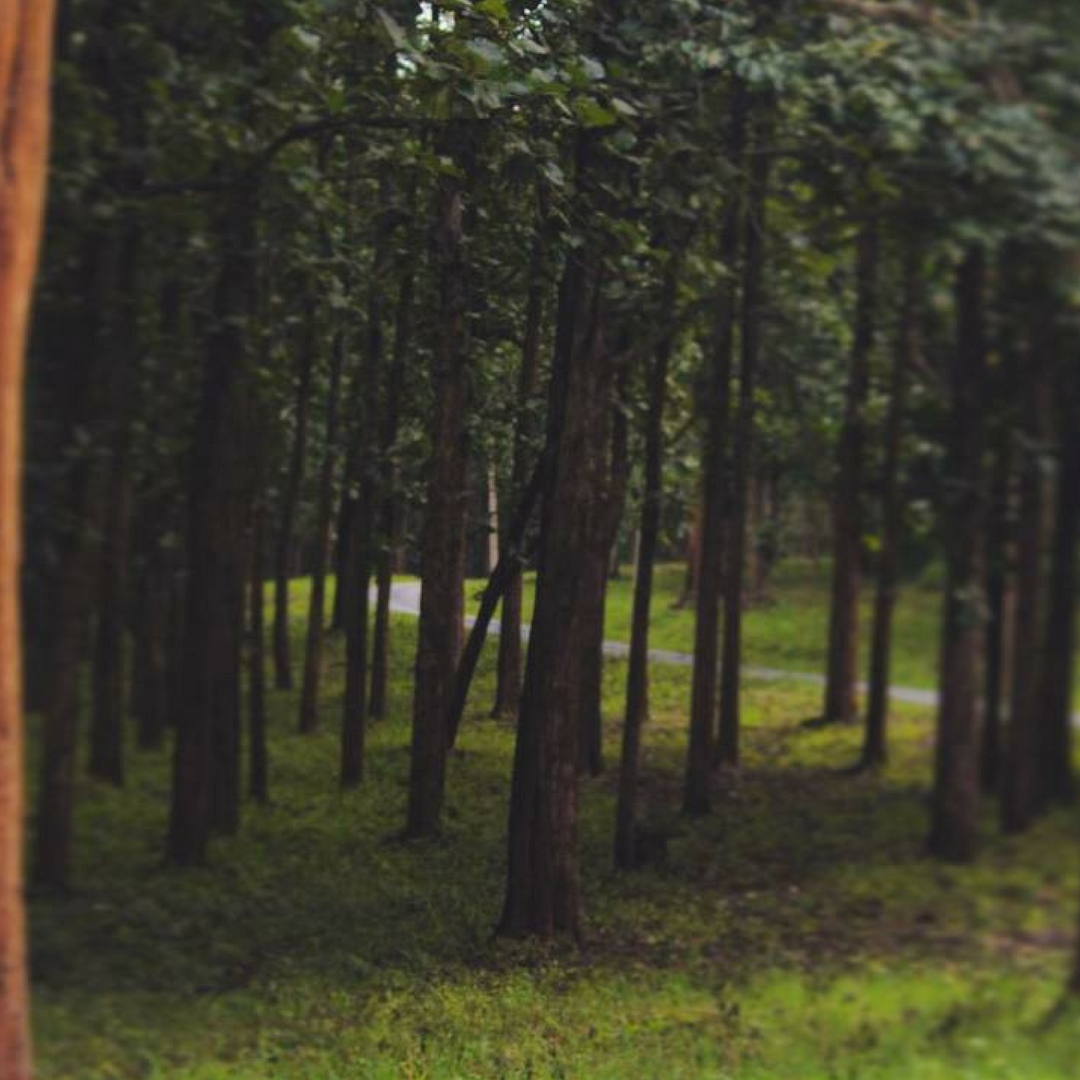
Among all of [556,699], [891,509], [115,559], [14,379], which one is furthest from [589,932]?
[14,379]

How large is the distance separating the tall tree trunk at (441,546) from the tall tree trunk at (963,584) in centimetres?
125

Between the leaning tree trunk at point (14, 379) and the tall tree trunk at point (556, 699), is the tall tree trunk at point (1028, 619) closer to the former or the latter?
the tall tree trunk at point (556, 699)

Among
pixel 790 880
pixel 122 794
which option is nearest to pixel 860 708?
pixel 790 880

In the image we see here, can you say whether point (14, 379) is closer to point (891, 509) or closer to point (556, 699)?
point (891, 509)

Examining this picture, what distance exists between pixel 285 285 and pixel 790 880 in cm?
161

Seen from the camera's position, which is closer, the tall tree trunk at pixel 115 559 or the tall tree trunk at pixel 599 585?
the tall tree trunk at pixel 115 559

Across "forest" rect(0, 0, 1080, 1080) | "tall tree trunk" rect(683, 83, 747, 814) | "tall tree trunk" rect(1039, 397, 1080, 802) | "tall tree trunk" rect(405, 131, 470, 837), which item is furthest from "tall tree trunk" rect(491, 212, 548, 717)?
"tall tree trunk" rect(1039, 397, 1080, 802)

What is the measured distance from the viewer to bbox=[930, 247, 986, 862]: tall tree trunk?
6.70ft

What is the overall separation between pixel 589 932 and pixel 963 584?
1387mm

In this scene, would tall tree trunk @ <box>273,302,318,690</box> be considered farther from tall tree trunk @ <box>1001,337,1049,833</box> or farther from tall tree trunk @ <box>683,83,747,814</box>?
tall tree trunk @ <box>1001,337,1049,833</box>

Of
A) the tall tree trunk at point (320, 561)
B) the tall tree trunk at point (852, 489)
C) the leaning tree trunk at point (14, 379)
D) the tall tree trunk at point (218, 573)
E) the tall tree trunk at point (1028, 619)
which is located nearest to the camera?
the leaning tree trunk at point (14, 379)

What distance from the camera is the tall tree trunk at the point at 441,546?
9.88ft

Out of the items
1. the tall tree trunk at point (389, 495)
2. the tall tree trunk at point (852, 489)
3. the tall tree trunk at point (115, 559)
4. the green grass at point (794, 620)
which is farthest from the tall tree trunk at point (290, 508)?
the tall tree trunk at point (852, 489)

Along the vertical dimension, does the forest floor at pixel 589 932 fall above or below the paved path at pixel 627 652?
below
